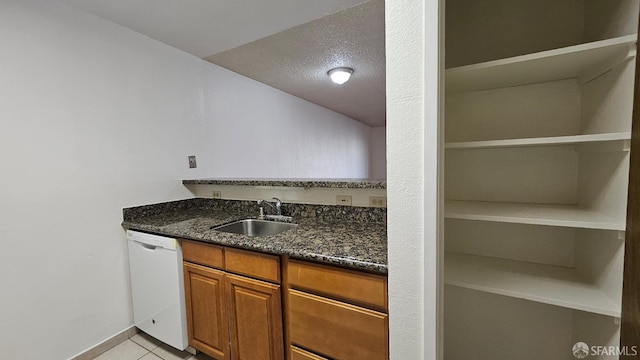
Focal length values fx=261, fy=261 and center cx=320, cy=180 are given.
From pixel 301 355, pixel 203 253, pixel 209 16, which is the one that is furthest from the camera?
pixel 209 16

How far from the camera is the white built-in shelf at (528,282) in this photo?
38.3 inches

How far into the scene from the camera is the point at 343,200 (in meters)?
1.78

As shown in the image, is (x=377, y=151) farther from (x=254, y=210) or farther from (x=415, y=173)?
(x=415, y=173)

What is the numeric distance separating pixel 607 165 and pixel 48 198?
281cm

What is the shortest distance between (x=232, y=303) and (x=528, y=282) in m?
1.45

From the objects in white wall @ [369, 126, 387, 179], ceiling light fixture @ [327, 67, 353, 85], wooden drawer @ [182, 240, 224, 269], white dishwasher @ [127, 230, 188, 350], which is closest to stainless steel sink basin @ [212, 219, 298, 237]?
wooden drawer @ [182, 240, 224, 269]

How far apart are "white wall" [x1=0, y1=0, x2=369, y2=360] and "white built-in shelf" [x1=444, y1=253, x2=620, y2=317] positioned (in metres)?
2.21

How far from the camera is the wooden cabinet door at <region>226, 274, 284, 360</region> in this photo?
1.34m

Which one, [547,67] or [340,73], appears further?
[340,73]

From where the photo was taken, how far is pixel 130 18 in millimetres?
1834

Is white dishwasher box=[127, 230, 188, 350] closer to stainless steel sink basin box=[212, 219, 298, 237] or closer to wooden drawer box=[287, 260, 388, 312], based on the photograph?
stainless steel sink basin box=[212, 219, 298, 237]

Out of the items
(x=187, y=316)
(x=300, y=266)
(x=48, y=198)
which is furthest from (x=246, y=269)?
(x=48, y=198)

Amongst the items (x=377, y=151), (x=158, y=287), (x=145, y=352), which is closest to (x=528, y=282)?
(x=158, y=287)

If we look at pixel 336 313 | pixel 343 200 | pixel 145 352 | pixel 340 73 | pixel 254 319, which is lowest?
pixel 145 352
